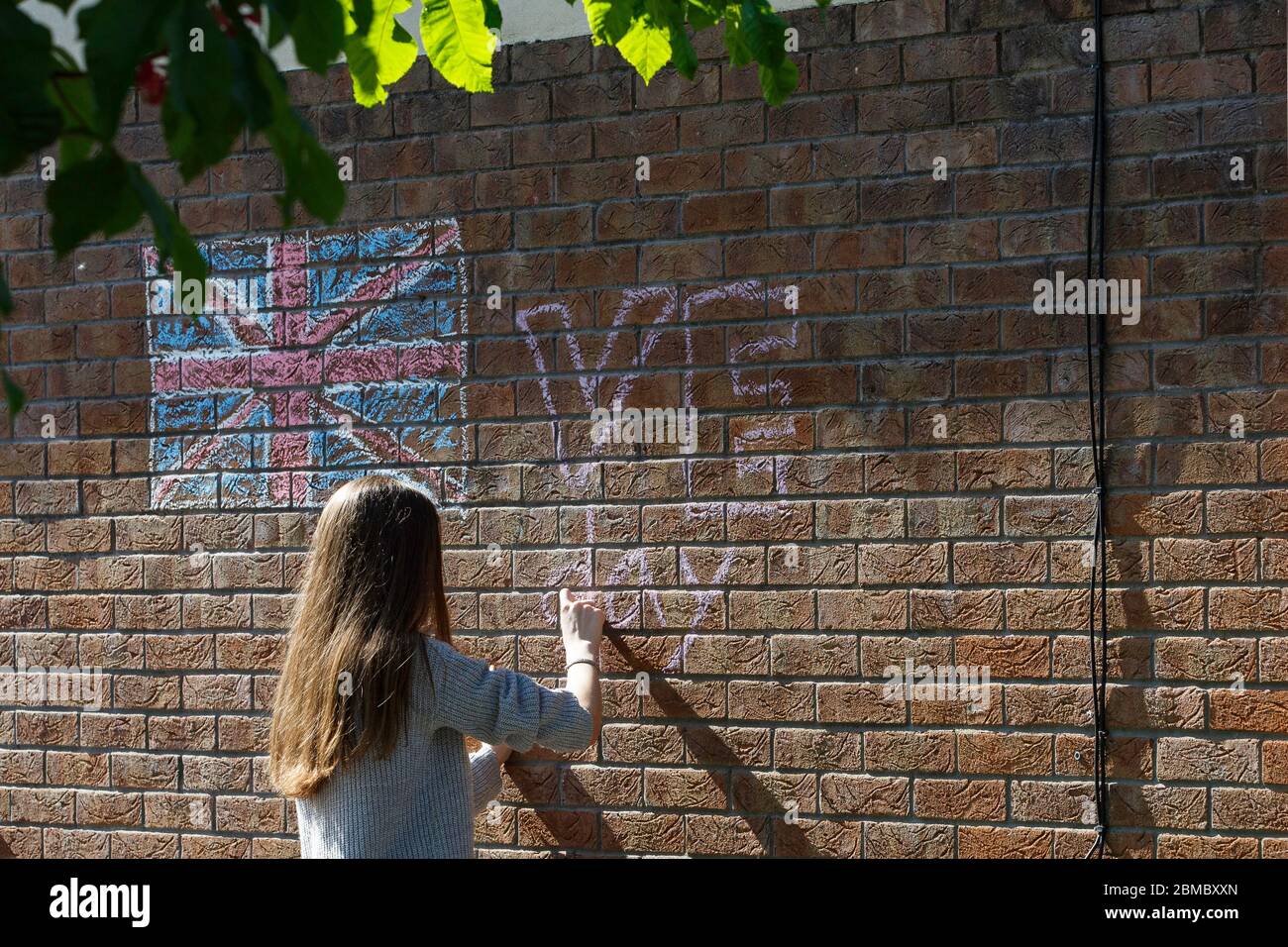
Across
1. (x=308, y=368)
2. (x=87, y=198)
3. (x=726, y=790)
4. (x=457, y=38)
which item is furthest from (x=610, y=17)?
(x=726, y=790)

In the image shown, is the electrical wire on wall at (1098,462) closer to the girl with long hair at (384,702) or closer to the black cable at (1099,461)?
the black cable at (1099,461)

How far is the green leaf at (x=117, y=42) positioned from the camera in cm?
143

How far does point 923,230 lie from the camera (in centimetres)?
326

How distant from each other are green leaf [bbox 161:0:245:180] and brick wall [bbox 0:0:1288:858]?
1.98 m

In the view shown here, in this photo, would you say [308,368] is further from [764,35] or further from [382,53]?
[764,35]

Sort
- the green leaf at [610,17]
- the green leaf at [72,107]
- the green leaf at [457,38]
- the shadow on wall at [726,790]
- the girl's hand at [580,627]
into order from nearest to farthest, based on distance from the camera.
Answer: the green leaf at [72,107], the green leaf at [610,17], the green leaf at [457,38], the girl's hand at [580,627], the shadow on wall at [726,790]

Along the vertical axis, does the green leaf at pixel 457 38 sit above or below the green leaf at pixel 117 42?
above

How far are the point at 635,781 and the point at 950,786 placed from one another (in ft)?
2.77

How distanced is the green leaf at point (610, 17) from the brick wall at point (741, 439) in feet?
2.37

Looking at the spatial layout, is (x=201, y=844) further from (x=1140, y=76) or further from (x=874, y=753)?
(x=1140, y=76)

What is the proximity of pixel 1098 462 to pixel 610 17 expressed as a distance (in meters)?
1.60

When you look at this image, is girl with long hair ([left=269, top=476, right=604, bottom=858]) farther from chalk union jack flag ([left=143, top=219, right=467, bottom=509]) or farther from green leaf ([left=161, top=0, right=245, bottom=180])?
green leaf ([left=161, top=0, right=245, bottom=180])

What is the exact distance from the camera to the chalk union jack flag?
3.61m

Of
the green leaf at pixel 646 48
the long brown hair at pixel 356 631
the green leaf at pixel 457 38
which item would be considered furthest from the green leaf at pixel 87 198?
the green leaf at pixel 646 48
